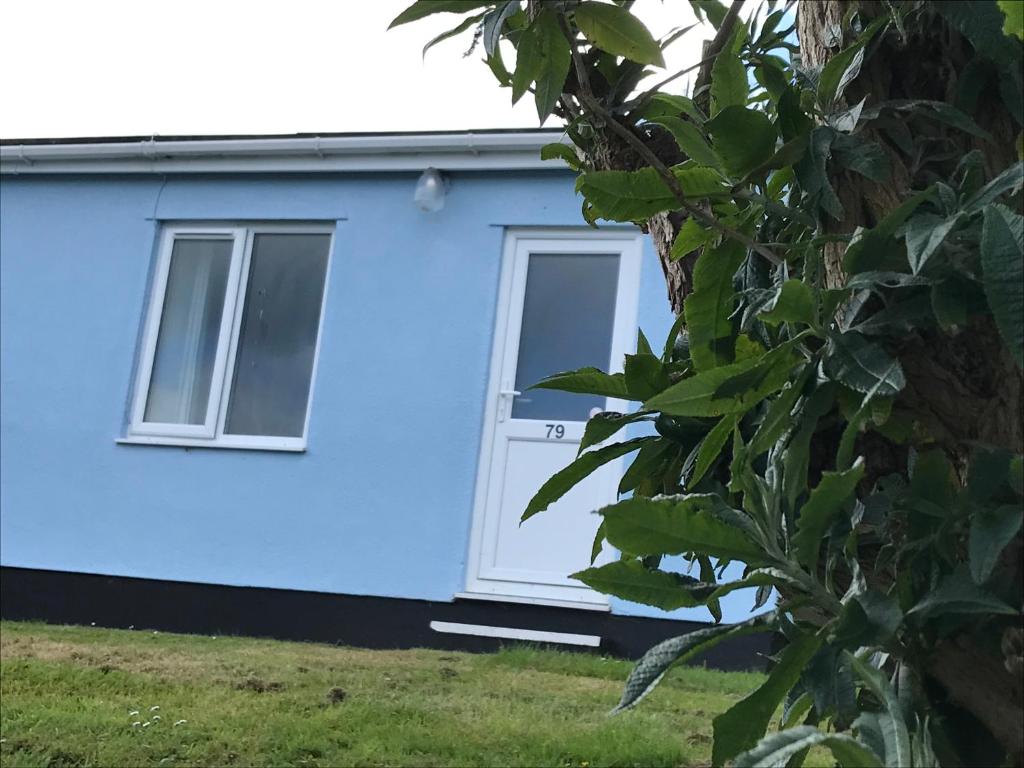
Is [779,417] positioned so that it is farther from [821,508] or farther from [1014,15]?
[1014,15]

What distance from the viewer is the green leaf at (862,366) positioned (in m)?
0.75

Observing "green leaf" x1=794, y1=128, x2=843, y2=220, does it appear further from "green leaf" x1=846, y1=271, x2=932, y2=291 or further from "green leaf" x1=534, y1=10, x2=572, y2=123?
"green leaf" x1=534, y1=10, x2=572, y2=123

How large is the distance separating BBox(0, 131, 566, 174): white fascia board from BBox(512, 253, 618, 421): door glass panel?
72cm

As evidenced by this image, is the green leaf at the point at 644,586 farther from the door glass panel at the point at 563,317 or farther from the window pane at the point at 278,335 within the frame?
the window pane at the point at 278,335

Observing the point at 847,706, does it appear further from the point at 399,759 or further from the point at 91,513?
the point at 91,513

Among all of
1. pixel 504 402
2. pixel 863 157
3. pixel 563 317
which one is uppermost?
pixel 563 317

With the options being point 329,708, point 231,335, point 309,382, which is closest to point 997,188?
point 329,708

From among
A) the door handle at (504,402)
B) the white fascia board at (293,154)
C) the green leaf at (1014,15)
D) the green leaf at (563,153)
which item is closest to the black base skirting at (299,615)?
the door handle at (504,402)

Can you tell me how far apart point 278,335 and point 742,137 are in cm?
768

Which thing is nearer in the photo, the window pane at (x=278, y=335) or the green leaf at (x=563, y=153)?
the green leaf at (x=563, y=153)

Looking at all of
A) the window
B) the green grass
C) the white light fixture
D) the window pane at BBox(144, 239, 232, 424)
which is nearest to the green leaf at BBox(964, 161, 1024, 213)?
the green grass

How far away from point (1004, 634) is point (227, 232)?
827 cm

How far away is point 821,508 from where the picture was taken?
0.76 metres

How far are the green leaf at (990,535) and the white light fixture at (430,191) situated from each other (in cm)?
722
